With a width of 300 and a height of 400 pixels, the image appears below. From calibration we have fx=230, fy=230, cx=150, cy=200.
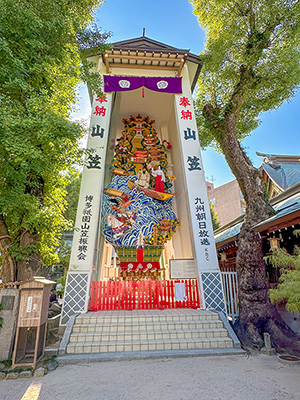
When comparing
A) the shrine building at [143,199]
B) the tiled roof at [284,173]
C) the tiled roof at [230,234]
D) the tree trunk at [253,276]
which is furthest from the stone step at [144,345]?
the tiled roof at [284,173]

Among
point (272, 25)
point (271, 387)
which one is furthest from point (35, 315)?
point (272, 25)

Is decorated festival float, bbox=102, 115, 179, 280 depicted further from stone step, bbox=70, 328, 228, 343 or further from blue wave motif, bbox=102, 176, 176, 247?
stone step, bbox=70, 328, 228, 343

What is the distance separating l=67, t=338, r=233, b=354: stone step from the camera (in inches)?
175

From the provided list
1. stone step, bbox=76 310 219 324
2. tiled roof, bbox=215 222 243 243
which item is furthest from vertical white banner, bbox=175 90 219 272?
tiled roof, bbox=215 222 243 243

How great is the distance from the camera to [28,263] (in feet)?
16.0

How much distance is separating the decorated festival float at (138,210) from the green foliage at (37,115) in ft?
10.8

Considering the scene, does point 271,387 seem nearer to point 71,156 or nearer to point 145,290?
point 145,290

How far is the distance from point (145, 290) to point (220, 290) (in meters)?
1.99

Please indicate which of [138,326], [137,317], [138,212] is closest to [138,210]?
[138,212]

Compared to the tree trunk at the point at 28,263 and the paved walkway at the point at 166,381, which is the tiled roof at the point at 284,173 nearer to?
the paved walkway at the point at 166,381

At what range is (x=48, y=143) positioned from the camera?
4.39 m

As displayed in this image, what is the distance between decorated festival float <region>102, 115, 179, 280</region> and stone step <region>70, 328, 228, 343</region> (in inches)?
148

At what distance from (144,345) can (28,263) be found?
9.59ft

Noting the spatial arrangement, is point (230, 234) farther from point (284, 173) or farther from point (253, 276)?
point (284, 173)
